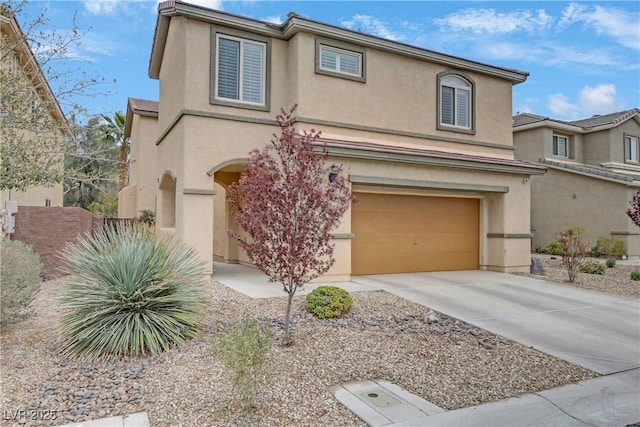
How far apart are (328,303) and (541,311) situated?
4803 millimetres

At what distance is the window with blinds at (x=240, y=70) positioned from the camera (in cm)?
1235

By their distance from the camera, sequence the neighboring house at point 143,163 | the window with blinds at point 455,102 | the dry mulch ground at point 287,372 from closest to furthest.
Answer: the dry mulch ground at point 287,372 → the window with blinds at point 455,102 → the neighboring house at point 143,163

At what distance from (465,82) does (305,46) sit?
256 inches

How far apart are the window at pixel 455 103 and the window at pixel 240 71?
6.30 metres

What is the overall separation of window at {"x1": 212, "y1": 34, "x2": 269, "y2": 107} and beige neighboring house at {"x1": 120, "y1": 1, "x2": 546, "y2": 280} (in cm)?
3

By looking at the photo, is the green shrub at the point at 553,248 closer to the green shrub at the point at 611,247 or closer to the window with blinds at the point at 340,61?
the green shrub at the point at 611,247

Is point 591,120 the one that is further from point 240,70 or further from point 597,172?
point 240,70

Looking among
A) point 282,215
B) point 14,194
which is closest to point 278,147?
point 282,215

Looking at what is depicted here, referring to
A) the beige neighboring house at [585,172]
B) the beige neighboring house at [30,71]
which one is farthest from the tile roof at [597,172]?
the beige neighboring house at [30,71]

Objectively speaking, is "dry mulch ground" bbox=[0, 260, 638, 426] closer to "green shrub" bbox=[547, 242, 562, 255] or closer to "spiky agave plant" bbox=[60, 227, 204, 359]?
"spiky agave plant" bbox=[60, 227, 204, 359]

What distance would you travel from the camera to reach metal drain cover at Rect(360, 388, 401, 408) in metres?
4.89

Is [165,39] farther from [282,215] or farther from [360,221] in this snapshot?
[282,215]

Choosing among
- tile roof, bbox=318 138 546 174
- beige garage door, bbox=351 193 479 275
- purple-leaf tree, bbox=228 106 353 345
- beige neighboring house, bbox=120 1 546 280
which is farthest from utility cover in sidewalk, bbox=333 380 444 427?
beige garage door, bbox=351 193 479 275

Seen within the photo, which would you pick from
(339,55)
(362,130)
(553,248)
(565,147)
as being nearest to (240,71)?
(339,55)
